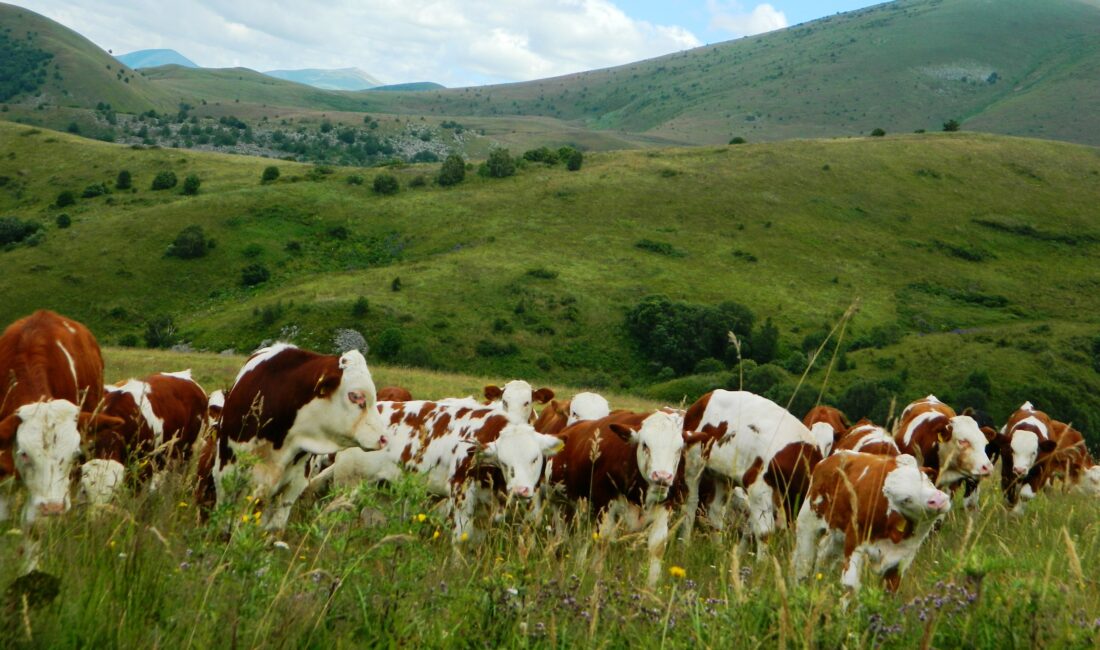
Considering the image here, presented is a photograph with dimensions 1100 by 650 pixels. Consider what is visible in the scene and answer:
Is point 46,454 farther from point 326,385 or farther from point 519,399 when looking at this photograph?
point 519,399

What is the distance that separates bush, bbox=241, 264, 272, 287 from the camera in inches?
3142

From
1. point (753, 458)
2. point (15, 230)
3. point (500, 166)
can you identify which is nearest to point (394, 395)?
point (753, 458)

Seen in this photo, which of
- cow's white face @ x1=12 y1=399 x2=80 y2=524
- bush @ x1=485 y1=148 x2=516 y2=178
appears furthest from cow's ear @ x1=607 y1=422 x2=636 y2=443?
bush @ x1=485 y1=148 x2=516 y2=178

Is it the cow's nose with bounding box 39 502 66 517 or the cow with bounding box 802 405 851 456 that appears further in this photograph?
the cow with bounding box 802 405 851 456

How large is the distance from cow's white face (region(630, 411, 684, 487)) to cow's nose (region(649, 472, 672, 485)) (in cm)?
1

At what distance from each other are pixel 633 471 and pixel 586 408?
5176mm

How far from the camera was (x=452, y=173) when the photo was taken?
331 ft

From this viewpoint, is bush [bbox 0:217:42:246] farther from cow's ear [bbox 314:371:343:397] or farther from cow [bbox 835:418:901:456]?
cow [bbox 835:418:901:456]

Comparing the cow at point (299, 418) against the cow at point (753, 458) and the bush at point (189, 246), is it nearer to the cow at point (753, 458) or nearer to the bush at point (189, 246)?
the cow at point (753, 458)

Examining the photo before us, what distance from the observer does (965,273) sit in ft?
284

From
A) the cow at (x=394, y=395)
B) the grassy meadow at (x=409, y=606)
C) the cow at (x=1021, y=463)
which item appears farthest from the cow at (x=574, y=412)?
the grassy meadow at (x=409, y=606)

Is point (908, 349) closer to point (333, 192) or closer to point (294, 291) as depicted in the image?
point (294, 291)

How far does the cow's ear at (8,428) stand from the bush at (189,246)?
268 ft

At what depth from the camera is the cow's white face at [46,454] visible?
5.33 meters
